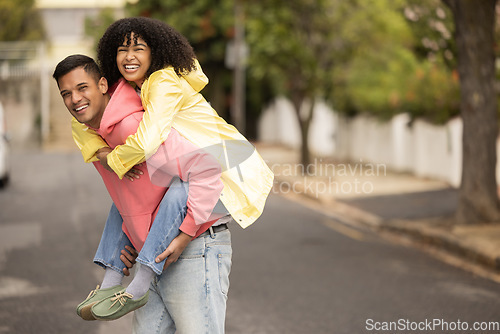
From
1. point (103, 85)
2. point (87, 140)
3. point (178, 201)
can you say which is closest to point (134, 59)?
point (103, 85)

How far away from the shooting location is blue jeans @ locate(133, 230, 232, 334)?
3.12 m

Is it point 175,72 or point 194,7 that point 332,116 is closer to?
point 194,7

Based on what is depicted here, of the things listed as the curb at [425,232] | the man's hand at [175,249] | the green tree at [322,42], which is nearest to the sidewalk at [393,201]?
the curb at [425,232]

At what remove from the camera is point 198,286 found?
3117mm

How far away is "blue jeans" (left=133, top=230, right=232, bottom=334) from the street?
2.76 metres

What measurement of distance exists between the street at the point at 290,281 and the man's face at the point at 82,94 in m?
3.12

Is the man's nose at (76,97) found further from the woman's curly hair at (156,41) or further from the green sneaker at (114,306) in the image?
the green sneaker at (114,306)

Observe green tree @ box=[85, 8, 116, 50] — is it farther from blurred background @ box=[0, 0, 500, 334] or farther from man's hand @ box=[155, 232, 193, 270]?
man's hand @ box=[155, 232, 193, 270]

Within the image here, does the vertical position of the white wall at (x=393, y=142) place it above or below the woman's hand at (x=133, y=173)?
below

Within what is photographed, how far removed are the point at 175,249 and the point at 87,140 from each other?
642 millimetres

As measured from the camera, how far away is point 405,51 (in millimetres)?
17953

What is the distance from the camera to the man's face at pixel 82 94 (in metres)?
3.10

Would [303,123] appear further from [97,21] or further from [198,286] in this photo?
[97,21]

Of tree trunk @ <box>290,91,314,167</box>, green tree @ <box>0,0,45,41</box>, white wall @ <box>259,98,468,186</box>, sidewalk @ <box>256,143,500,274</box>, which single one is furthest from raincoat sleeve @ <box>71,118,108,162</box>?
green tree @ <box>0,0,45,41</box>
